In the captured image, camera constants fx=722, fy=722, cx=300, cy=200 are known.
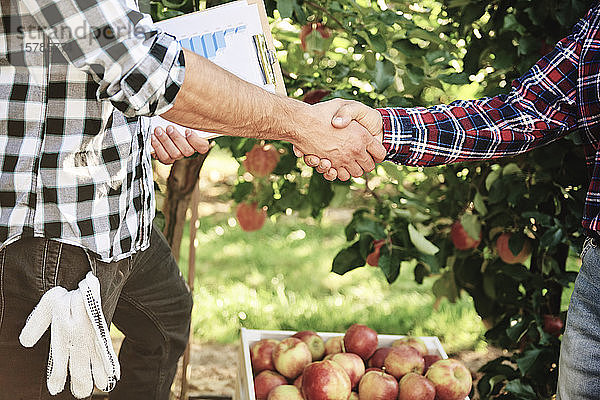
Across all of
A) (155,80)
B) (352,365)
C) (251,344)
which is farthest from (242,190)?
(155,80)

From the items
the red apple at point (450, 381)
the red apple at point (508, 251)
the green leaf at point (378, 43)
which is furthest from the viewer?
the red apple at point (508, 251)

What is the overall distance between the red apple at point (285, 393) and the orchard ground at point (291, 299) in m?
0.84

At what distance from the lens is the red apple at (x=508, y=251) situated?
211 cm

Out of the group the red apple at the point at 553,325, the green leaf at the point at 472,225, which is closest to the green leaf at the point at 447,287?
the green leaf at the point at 472,225

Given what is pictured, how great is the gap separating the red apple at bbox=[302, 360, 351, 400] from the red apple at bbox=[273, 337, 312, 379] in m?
0.09

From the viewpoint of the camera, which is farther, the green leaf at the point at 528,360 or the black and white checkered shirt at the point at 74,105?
the green leaf at the point at 528,360

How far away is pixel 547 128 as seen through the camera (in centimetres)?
153

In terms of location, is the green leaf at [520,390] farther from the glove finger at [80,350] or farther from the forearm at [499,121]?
the glove finger at [80,350]

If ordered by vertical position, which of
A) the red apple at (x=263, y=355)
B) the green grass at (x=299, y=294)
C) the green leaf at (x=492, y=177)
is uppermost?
the green leaf at (x=492, y=177)

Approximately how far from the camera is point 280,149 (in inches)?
87.0

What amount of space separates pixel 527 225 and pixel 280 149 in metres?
0.76

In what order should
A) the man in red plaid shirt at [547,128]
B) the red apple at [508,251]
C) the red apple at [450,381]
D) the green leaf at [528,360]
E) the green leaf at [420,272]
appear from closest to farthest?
the man in red plaid shirt at [547,128] < the red apple at [450,381] < the green leaf at [528,360] < the red apple at [508,251] < the green leaf at [420,272]

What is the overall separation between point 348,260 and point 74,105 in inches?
42.2

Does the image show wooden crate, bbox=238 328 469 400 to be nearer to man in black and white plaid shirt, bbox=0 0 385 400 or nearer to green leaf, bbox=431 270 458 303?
green leaf, bbox=431 270 458 303
